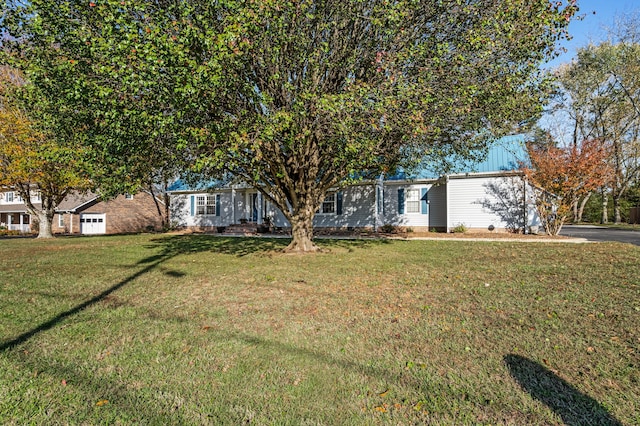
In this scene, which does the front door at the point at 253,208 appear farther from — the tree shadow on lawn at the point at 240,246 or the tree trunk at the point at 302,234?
the tree trunk at the point at 302,234

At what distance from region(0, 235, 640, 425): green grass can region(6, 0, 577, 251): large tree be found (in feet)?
9.67

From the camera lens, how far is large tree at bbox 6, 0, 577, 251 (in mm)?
6410

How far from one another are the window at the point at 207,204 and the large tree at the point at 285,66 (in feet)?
53.1

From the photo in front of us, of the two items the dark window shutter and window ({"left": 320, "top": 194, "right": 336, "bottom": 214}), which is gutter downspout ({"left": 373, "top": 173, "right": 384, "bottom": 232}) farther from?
window ({"left": 320, "top": 194, "right": 336, "bottom": 214})

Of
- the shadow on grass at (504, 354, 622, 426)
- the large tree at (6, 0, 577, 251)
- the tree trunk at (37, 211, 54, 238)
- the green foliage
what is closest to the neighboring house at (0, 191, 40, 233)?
the tree trunk at (37, 211, 54, 238)

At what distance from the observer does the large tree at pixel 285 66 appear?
6410mm

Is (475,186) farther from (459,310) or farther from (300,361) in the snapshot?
(300,361)

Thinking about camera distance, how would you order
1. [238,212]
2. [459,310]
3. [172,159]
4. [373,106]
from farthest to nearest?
[238,212] → [172,159] → [373,106] → [459,310]

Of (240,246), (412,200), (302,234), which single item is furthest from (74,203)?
(412,200)

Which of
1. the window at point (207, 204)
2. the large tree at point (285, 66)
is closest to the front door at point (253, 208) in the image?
the window at point (207, 204)

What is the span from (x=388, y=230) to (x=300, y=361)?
668 inches


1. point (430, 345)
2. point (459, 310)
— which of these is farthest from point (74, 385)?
point (459, 310)

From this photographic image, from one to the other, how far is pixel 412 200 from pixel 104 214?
26904 mm

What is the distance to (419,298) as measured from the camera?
5.98 m
